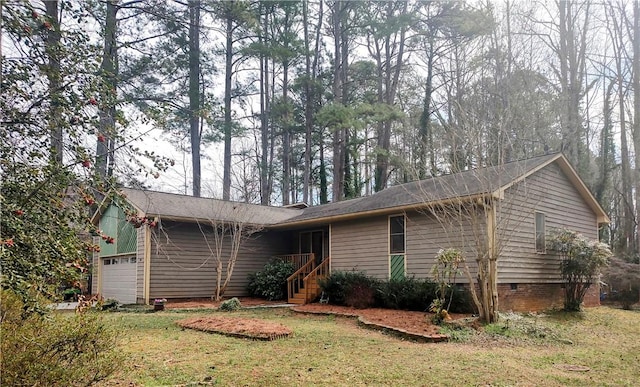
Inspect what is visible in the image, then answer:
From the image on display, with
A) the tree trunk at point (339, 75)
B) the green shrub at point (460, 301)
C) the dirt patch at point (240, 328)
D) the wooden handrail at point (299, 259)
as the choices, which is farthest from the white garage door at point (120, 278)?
the tree trunk at point (339, 75)

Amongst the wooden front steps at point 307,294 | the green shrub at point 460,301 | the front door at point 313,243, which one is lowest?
the wooden front steps at point 307,294

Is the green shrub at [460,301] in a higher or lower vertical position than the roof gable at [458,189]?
lower

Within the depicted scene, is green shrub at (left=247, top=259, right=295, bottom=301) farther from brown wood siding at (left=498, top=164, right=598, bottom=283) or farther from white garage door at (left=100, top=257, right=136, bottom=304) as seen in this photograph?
brown wood siding at (left=498, top=164, right=598, bottom=283)

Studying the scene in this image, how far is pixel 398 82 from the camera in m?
27.7

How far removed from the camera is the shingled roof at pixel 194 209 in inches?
571

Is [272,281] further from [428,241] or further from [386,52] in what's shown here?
[386,52]

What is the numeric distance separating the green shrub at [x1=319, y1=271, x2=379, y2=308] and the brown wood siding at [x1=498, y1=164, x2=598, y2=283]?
11.2 feet

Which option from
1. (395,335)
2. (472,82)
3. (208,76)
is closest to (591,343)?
(395,335)

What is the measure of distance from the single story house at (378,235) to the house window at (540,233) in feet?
0.12

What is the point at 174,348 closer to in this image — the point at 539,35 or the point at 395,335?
the point at 395,335

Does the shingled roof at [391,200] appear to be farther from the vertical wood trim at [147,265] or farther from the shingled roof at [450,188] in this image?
the vertical wood trim at [147,265]

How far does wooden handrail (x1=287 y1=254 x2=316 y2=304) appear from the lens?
49.9 feet

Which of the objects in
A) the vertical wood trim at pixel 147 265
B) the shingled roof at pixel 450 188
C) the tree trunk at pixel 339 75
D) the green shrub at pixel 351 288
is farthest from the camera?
the tree trunk at pixel 339 75

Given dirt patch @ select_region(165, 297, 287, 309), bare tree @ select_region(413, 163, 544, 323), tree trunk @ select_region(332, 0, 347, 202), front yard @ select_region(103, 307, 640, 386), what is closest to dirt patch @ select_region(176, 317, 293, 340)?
front yard @ select_region(103, 307, 640, 386)
